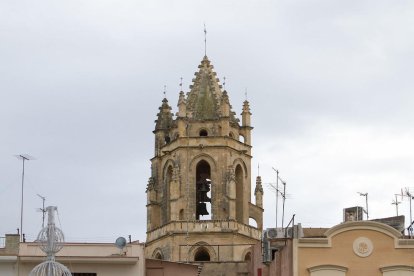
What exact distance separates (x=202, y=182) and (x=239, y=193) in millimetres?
2580

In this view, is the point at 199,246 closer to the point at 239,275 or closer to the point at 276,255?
the point at 239,275

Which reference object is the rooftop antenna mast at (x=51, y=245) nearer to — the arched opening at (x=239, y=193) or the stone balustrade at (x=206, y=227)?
the stone balustrade at (x=206, y=227)

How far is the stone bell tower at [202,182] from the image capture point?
80944 mm

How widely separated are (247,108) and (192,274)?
2889cm

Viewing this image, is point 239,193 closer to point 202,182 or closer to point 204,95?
point 202,182

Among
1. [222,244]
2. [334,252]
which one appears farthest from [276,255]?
[222,244]

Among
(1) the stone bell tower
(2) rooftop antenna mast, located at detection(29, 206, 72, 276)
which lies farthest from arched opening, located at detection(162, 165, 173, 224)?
(2) rooftop antenna mast, located at detection(29, 206, 72, 276)

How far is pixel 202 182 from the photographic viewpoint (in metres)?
84.4

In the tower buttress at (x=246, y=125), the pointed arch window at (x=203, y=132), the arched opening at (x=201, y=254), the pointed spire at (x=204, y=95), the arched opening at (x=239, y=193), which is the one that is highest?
the pointed spire at (x=204, y=95)

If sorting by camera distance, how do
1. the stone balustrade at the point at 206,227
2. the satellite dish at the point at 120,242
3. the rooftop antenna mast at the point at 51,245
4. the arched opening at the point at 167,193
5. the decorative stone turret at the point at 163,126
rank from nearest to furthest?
1. the rooftop antenna mast at the point at 51,245
2. the satellite dish at the point at 120,242
3. the stone balustrade at the point at 206,227
4. the arched opening at the point at 167,193
5. the decorative stone turret at the point at 163,126

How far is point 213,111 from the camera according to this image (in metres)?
85.3

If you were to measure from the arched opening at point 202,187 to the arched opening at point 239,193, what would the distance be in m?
1.96

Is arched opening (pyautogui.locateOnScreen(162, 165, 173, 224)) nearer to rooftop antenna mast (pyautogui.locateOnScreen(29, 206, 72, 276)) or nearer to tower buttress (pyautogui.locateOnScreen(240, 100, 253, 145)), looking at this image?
tower buttress (pyautogui.locateOnScreen(240, 100, 253, 145))

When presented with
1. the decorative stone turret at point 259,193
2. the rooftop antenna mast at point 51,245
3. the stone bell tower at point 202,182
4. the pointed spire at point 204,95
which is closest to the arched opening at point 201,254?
the stone bell tower at point 202,182
